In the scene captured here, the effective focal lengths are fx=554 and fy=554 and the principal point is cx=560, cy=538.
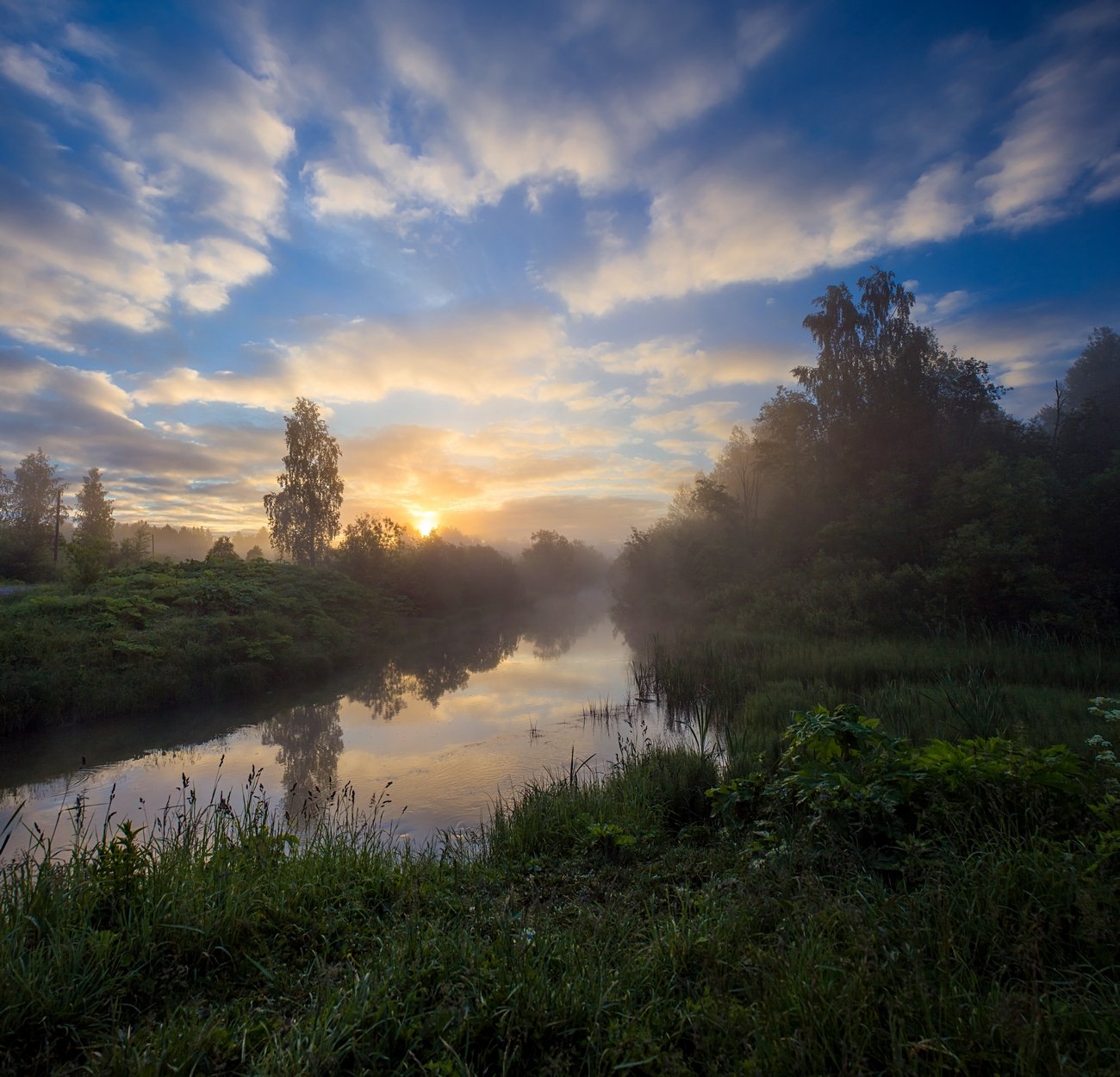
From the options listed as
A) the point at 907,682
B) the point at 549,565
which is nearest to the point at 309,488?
the point at 907,682

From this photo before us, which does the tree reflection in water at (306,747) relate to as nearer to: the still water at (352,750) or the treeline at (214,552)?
the still water at (352,750)

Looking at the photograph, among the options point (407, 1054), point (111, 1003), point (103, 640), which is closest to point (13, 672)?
point (103, 640)

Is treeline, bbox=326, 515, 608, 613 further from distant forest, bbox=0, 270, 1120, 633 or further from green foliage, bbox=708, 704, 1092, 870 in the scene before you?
green foliage, bbox=708, 704, 1092, 870

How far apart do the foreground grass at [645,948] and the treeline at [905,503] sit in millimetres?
12036

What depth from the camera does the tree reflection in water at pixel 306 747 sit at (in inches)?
322

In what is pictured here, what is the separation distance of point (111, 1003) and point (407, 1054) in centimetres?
144

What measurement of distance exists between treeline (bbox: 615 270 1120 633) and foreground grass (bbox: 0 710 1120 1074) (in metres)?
12.0

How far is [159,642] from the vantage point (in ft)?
47.8

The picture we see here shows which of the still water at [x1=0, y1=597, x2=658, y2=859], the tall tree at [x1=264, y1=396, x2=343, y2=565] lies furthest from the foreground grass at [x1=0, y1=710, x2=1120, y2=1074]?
the tall tree at [x1=264, y1=396, x2=343, y2=565]

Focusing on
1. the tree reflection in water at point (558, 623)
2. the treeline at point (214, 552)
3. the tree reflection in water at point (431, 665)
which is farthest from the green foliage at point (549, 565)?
the tree reflection in water at point (431, 665)

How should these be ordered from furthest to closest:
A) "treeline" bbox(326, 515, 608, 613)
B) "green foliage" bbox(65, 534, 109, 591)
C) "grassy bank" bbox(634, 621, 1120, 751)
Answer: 1. "treeline" bbox(326, 515, 608, 613)
2. "green foliage" bbox(65, 534, 109, 591)
3. "grassy bank" bbox(634, 621, 1120, 751)

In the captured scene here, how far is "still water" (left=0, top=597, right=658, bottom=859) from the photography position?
7.39 metres

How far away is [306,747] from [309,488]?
24.7 m

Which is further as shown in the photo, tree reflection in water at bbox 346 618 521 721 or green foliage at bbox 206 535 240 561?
green foliage at bbox 206 535 240 561
